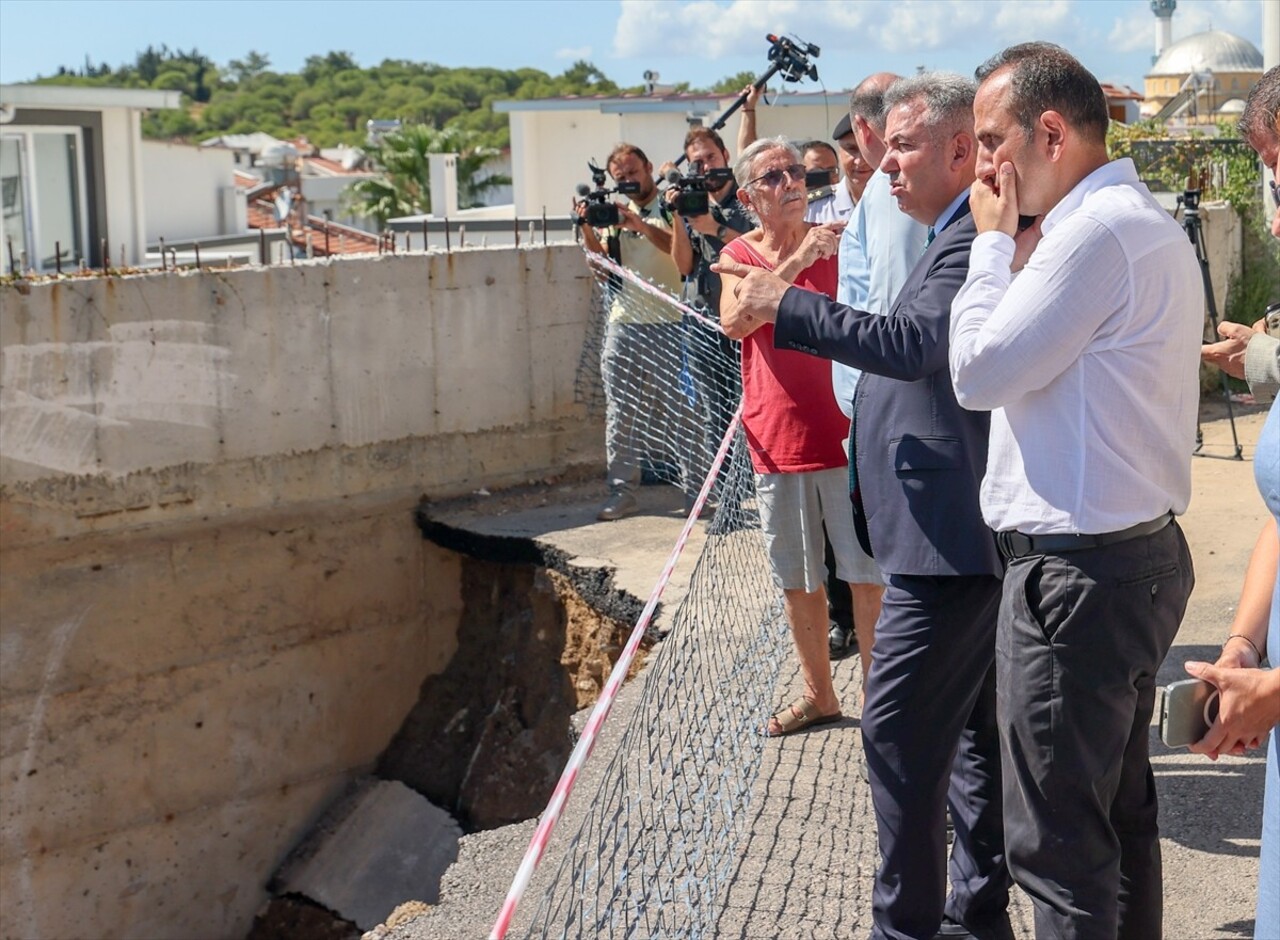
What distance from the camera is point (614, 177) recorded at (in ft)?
24.8

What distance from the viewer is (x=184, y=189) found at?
2569 cm

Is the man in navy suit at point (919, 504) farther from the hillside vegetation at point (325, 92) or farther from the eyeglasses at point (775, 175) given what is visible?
the hillside vegetation at point (325, 92)

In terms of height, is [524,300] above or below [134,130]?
below

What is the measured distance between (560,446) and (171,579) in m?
2.50

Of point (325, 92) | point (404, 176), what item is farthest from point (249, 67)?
point (404, 176)

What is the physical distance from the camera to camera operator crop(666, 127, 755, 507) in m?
6.70

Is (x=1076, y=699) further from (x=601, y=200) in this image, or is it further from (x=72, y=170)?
(x=72, y=170)

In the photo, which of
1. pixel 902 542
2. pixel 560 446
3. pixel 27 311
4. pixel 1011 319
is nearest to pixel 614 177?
pixel 560 446

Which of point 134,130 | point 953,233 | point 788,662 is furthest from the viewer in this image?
point 134,130

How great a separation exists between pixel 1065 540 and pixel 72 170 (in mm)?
16737

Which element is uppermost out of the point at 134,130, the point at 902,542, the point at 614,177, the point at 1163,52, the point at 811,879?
the point at 1163,52

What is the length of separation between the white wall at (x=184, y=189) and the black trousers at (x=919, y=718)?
22.1 meters

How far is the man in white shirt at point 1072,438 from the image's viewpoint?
2484 mm

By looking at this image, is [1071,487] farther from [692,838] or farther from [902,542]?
[692,838]
